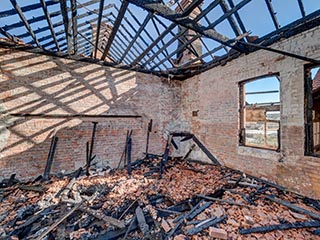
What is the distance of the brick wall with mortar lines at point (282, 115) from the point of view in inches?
133

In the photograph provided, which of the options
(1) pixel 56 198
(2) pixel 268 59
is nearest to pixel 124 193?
(1) pixel 56 198

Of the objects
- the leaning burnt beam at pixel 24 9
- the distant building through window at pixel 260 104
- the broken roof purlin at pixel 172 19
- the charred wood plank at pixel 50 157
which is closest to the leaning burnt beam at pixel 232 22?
the broken roof purlin at pixel 172 19

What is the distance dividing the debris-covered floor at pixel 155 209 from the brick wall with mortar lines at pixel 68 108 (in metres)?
0.75

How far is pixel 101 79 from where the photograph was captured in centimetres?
562

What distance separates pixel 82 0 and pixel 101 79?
241 centimetres

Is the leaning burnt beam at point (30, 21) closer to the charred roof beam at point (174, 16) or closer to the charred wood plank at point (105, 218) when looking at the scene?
the charred roof beam at point (174, 16)

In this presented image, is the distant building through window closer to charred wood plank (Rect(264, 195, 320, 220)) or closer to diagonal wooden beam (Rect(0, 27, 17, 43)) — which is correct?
charred wood plank (Rect(264, 195, 320, 220))

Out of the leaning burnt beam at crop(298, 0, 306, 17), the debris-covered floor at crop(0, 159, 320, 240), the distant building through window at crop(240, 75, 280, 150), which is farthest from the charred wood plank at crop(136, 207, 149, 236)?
the leaning burnt beam at crop(298, 0, 306, 17)

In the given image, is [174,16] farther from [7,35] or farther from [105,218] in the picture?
[7,35]

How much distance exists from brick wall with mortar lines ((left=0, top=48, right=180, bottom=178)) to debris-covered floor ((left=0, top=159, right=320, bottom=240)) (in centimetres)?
75

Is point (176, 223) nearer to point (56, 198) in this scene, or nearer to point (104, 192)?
point (104, 192)

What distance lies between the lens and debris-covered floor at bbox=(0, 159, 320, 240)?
7.99 ft

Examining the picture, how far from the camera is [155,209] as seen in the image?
3010 millimetres

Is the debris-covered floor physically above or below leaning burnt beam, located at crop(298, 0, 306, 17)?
below
